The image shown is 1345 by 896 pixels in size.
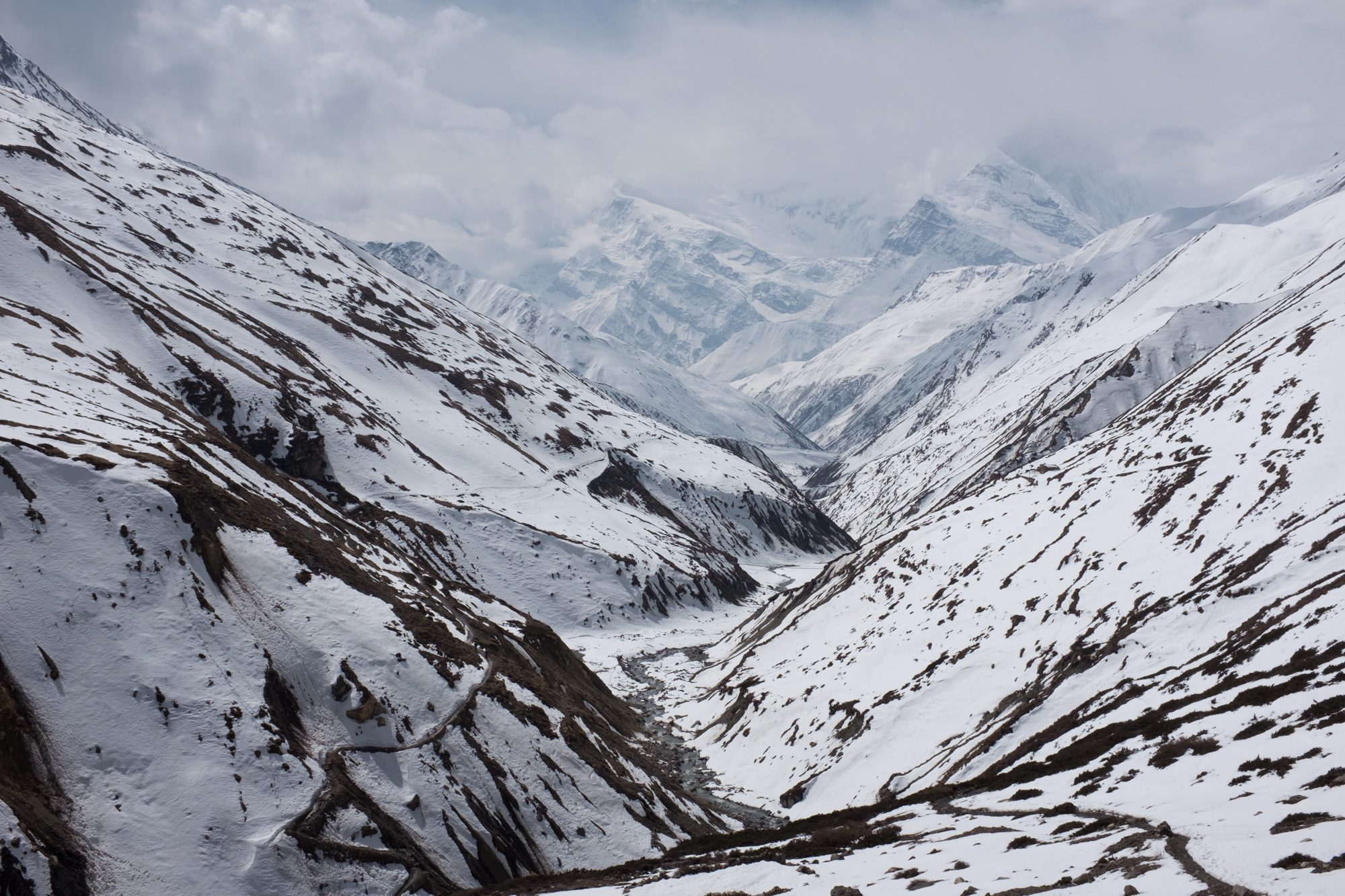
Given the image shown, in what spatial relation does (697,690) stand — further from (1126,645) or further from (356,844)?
(356,844)

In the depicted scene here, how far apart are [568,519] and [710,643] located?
37958mm

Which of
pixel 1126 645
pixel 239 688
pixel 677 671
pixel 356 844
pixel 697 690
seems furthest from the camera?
pixel 677 671

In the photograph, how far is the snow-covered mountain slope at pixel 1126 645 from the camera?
2406cm

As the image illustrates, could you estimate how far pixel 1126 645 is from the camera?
43.9 m

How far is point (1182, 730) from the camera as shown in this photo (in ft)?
95.7

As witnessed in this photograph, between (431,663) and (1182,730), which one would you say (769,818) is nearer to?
(431,663)

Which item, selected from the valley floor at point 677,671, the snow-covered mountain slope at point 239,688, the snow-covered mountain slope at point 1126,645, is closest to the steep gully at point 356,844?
the snow-covered mountain slope at point 239,688

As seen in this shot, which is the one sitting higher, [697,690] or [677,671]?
[697,690]

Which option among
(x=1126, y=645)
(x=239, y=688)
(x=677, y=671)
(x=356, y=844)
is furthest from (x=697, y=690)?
(x=239, y=688)

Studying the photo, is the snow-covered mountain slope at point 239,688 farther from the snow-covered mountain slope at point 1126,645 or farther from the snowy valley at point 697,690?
the snow-covered mountain slope at point 1126,645

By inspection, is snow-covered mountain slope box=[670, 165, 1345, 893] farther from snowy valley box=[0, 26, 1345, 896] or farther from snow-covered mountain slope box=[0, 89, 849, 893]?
snow-covered mountain slope box=[0, 89, 849, 893]

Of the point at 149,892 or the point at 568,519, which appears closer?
the point at 149,892

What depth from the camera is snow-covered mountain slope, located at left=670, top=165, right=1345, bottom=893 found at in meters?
24.1

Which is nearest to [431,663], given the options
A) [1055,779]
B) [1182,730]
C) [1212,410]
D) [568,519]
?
[1055,779]
